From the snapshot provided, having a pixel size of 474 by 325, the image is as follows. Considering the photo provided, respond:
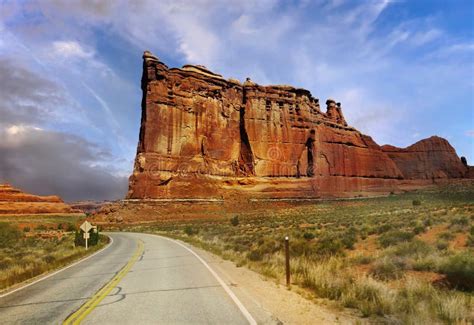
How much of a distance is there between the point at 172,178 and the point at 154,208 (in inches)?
370

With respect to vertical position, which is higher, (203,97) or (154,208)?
(203,97)

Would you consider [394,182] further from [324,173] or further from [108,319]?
[108,319]

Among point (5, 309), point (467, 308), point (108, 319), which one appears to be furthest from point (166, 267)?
point (467, 308)

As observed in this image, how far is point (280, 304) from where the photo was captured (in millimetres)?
8195

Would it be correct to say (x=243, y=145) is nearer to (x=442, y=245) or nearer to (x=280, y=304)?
(x=442, y=245)

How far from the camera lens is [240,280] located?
1140 centimetres

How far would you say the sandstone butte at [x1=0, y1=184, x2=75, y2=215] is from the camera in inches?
3565

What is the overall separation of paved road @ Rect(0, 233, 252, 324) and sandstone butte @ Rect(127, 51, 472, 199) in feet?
217

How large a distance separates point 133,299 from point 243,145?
92158 millimetres

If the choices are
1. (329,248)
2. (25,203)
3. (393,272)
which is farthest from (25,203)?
(393,272)

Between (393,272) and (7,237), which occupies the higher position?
(393,272)

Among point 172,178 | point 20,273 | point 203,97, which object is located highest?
point 203,97

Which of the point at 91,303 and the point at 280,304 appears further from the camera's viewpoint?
the point at 91,303

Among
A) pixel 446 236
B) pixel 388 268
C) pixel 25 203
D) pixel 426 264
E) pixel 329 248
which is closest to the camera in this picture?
pixel 426 264
